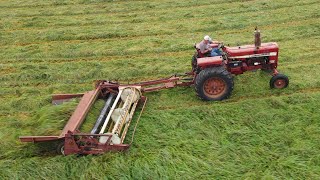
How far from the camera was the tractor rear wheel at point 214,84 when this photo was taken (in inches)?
304

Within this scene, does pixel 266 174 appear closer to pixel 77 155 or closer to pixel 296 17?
pixel 77 155

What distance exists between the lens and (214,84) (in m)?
7.88

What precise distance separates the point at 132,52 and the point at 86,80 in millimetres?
2066

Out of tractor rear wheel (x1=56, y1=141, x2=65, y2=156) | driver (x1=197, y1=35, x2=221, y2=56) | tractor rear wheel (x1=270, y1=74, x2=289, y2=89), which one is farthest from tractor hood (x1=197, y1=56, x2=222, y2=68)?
tractor rear wheel (x1=56, y1=141, x2=65, y2=156)

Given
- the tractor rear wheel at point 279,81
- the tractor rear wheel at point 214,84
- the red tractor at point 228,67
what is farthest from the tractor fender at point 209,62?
the tractor rear wheel at point 279,81

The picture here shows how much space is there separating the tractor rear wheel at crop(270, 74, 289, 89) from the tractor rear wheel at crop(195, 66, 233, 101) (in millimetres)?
1040

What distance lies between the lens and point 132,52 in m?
11.2

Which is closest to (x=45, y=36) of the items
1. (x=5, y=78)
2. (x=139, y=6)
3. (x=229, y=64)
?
(x=5, y=78)

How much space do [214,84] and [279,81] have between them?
1.49 metres

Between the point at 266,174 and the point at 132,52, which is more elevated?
the point at 132,52

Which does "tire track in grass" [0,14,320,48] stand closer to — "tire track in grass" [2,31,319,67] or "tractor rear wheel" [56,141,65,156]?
"tire track in grass" [2,31,319,67]

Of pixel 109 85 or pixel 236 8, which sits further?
pixel 236 8

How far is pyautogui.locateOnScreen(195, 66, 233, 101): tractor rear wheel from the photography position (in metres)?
7.72

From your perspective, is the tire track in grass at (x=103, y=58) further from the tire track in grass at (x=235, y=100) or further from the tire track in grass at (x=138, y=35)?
the tire track in grass at (x=235, y=100)
